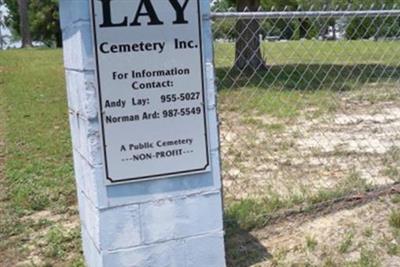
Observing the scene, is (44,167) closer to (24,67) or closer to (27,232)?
(27,232)

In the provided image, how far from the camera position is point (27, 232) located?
3963 millimetres

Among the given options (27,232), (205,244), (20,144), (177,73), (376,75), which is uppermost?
(177,73)

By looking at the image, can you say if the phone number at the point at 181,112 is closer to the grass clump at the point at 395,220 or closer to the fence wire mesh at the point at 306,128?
the fence wire mesh at the point at 306,128

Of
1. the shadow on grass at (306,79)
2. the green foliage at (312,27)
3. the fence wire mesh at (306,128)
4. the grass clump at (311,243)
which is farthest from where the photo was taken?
the shadow on grass at (306,79)

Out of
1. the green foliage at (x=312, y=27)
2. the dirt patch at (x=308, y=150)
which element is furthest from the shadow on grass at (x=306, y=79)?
the dirt patch at (x=308, y=150)

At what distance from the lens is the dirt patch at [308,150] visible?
4809 mm

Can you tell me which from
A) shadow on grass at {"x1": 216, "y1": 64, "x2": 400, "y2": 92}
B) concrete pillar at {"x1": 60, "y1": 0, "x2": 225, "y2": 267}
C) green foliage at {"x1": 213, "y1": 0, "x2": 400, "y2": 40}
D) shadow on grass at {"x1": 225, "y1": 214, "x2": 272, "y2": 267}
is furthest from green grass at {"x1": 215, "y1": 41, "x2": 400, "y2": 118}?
concrete pillar at {"x1": 60, "y1": 0, "x2": 225, "y2": 267}

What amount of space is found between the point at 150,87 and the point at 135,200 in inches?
23.4

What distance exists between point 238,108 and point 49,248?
559 cm

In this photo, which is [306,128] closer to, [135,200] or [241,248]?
[241,248]

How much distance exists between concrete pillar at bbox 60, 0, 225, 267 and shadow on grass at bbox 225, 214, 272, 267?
0.77 ft

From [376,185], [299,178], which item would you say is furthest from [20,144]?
[376,185]

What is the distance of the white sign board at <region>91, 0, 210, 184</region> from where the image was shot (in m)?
2.76

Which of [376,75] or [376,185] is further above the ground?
[376,185]
